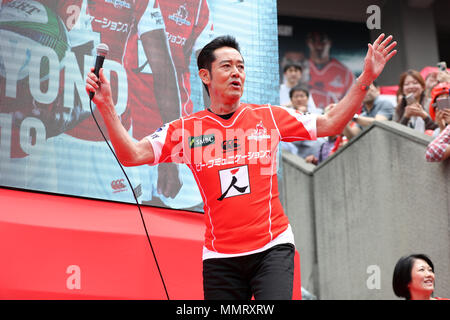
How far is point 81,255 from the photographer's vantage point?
4465 mm

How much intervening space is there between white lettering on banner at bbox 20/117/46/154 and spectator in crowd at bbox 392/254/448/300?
9.86 feet

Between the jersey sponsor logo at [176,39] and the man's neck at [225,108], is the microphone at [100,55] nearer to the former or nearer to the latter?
the man's neck at [225,108]

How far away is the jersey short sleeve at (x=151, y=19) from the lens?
5172mm

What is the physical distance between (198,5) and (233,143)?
9.01 ft

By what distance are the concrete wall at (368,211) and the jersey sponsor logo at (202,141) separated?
369cm

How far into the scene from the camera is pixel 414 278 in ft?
16.1

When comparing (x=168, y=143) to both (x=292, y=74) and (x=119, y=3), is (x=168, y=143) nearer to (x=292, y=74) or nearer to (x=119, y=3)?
(x=119, y=3)

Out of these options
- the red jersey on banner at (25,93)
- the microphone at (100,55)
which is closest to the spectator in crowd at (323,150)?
the red jersey on banner at (25,93)

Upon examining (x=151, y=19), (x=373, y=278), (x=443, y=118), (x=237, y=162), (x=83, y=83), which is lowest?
(x=373, y=278)

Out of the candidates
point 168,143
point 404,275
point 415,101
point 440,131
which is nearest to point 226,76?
point 168,143

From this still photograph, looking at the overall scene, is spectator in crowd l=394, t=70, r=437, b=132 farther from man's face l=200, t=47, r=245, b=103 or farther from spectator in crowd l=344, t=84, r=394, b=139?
man's face l=200, t=47, r=245, b=103

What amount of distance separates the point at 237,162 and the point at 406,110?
4.10 metres
